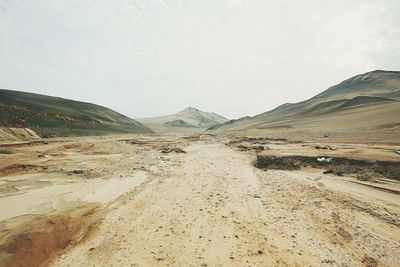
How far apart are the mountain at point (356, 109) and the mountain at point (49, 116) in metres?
44.7

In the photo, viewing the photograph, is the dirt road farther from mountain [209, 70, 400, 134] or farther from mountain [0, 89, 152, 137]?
mountain [0, 89, 152, 137]

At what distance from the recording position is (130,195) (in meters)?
12.1

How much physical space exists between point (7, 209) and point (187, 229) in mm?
6762

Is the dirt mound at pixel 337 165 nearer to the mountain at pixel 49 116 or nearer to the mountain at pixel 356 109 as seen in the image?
the mountain at pixel 356 109

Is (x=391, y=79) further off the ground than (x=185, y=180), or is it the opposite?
(x=391, y=79)

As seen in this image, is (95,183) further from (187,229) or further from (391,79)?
(391,79)

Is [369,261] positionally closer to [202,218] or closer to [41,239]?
[202,218]

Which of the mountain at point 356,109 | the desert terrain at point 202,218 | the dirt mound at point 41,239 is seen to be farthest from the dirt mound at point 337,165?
the mountain at point 356,109

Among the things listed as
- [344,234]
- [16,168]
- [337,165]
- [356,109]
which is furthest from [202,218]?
[356,109]

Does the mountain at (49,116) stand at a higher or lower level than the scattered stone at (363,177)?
higher

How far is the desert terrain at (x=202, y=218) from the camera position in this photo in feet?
22.7

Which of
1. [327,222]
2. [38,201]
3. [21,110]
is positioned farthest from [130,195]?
[21,110]

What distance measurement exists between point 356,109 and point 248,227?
2336 inches

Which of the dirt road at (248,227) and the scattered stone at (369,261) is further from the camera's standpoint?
the dirt road at (248,227)
